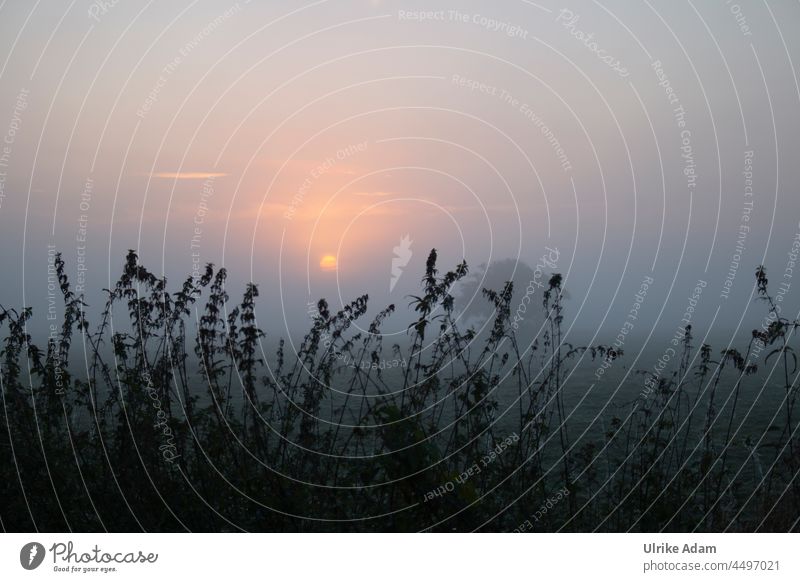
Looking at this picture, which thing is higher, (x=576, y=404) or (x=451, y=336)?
(x=451, y=336)

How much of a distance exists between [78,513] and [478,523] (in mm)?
3157

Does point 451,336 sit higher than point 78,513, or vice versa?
point 451,336

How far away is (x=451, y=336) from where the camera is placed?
5.45 metres

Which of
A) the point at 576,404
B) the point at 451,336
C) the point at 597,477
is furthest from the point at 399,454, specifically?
the point at 576,404

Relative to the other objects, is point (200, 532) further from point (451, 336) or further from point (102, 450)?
point (451, 336)

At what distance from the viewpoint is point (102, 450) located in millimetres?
5133

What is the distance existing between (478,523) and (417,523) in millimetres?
467
